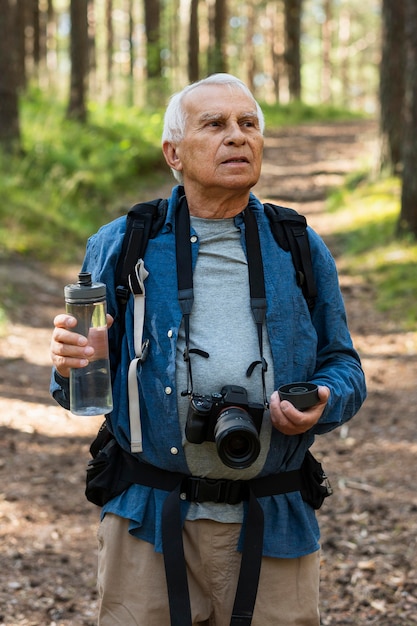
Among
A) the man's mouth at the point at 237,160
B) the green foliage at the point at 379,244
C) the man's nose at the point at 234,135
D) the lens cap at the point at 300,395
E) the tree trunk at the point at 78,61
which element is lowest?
the green foliage at the point at 379,244

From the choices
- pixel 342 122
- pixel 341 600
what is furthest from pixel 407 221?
pixel 342 122

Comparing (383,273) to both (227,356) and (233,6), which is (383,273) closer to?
(227,356)

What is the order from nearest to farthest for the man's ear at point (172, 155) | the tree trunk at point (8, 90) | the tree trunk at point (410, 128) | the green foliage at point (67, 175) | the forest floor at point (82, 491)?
the man's ear at point (172, 155) → the forest floor at point (82, 491) → the tree trunk at point (410, 128) → the green foliage at point (67, 175) → the tree trunk at point (8, 90)

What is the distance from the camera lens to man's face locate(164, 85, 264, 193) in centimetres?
266

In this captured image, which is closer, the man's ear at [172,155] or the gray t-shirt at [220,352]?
the gray t-shirt at [220,352]

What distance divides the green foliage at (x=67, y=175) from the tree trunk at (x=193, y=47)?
18.9ft

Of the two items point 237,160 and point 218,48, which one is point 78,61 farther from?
point 237,160

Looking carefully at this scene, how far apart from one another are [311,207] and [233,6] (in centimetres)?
4191

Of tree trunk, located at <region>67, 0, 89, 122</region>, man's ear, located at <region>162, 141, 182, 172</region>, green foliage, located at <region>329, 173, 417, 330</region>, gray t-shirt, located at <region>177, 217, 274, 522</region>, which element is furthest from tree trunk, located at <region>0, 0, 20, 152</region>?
gray t-shirt, located at <region>177, 217, 274, 522</region>

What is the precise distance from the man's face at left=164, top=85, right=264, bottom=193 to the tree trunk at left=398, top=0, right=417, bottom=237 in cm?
839

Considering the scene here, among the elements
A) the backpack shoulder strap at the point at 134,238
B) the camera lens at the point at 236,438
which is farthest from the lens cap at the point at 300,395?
the backpack shoulder strap at the point at 134,238

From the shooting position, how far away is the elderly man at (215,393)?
2549mm

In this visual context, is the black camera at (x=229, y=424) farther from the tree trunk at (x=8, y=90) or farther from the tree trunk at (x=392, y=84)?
the tree trunk at (x=392, y=84)

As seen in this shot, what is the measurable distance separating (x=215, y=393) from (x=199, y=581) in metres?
0.62
